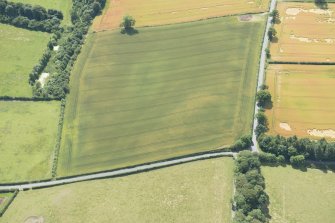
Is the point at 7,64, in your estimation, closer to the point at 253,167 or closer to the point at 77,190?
the point at 77,190

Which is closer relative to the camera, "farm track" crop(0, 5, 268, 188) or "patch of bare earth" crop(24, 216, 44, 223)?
"patch of bare earth" crop(24, 216, 44, 223)

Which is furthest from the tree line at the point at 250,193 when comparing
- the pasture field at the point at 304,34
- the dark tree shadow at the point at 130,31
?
the dark tree shadow at the point at 130,31

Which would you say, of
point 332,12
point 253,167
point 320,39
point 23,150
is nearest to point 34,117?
point 23,150

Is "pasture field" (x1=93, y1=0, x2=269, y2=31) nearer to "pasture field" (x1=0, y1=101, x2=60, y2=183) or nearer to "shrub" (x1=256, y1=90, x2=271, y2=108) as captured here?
"pasture field" (x1=0, y1=101, x2=60, y2=183)

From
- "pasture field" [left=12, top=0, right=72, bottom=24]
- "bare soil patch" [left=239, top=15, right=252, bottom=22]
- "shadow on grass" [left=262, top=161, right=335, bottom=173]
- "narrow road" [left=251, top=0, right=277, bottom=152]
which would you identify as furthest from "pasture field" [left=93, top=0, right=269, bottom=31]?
"shadow on grass" [left=262, top=161, right=335, bottom=173]

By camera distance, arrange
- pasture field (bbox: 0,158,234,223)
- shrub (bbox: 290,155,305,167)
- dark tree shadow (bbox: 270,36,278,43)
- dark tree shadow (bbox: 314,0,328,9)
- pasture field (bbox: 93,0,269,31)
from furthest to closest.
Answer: dark tree shadow (bbox: 314,0,328,9) → pasture field (bbox: 93,0,269,31) → dark tree shadow (bbox: 270,36,278,43) → shrub (bbox: 290,155,305,167) → pasture field (bbox: 0,158,234,223)

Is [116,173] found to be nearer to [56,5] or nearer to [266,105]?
[266,105]

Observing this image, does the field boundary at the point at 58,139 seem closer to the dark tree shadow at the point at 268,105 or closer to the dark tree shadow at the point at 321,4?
the dark tree shadow at the point at 268,105
